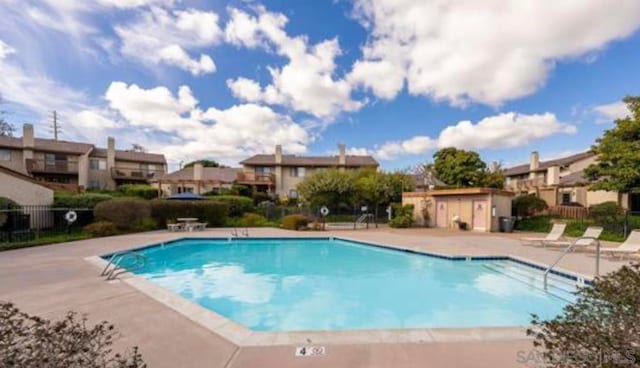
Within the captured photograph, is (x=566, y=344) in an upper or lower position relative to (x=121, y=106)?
lower

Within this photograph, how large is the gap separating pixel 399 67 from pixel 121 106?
1927cm

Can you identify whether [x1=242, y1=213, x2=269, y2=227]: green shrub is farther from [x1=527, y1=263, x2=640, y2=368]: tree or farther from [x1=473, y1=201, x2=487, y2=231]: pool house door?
[x1=527, y1=263, x2=640, y2=368]: tree

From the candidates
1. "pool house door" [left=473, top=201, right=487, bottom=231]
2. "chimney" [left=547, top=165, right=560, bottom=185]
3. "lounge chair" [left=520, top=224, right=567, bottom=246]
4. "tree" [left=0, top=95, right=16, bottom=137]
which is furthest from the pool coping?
"tree" [left=0, top=95, right=16, bottom=137]

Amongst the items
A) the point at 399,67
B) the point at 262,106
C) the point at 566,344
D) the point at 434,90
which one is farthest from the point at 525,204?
the point at 566,344

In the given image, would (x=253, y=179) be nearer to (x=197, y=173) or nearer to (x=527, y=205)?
(x=197, y=173)

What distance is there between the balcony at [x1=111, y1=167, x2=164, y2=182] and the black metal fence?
22.1 m

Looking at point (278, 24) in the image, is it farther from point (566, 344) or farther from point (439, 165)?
point (439, 165)

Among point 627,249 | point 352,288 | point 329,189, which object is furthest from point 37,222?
point 627,249

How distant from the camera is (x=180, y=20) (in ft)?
39.2

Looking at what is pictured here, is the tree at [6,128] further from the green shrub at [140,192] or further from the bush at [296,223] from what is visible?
the bush at [296,223]

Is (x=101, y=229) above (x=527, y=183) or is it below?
below

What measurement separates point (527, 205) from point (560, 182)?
1337 cm

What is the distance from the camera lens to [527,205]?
21734 mm

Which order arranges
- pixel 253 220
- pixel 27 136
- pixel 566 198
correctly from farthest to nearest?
pixel 27 136 → pixel 566 198 → pixel 253 220
